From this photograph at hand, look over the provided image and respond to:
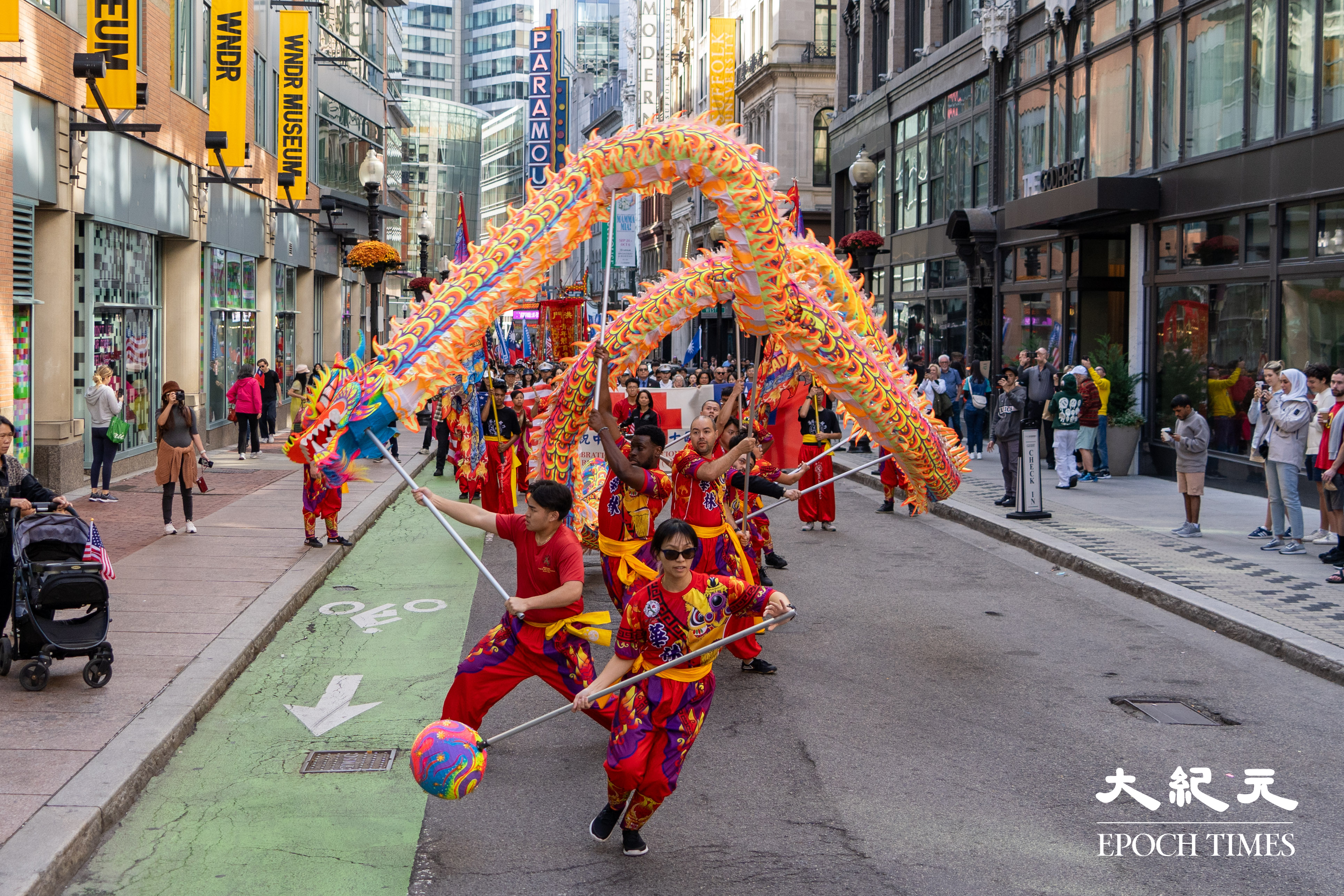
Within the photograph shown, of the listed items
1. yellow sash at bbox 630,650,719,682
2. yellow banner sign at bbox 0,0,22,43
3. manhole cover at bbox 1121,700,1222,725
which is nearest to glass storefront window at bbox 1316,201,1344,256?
manhole cover at bbox 1121,700,1222,725

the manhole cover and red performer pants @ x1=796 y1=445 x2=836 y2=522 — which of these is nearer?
the manhole cover

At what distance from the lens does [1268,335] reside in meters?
17.2

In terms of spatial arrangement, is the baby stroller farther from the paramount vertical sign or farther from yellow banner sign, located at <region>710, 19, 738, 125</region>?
the paramount vertical sign

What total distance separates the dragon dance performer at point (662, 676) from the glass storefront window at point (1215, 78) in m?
15.3

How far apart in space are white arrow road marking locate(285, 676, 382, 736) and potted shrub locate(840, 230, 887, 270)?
1715cm

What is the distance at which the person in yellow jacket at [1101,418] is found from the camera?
2005cm

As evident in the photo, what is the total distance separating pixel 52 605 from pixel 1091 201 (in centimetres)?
1665

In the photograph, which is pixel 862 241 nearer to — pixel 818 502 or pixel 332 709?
pixel 818 502

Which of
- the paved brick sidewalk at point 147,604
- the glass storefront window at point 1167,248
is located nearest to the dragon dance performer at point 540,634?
the paved brick sidewalk at point 147,604

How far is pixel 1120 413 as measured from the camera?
20438mm

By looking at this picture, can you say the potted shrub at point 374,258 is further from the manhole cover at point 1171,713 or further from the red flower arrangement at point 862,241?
the manhole cover at point 1171,713

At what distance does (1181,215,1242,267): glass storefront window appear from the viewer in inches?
717

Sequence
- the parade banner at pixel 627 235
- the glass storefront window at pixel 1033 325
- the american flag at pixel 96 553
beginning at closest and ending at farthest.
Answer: the american flag at pixel 96 553 → the glass storefront window at pixel 1033 325 → the parade banner at pixel 627 235

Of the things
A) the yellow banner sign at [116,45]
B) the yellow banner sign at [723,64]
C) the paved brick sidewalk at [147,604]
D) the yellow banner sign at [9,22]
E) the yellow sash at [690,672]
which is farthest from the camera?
the yellow banner sign at [723,64]
